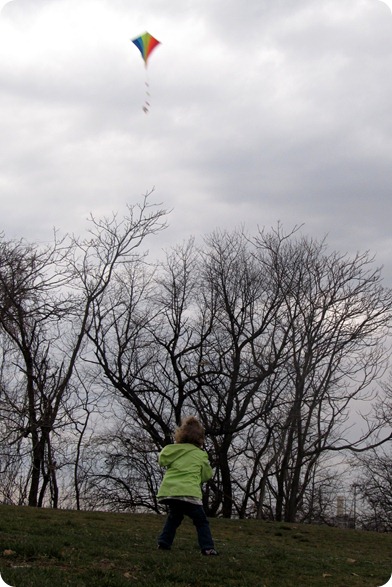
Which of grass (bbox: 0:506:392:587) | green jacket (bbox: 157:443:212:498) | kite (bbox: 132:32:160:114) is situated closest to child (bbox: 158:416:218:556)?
green jacket (bbox: 157:443:212:498)

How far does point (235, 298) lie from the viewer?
25.1m

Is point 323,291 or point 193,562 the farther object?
point 323,291

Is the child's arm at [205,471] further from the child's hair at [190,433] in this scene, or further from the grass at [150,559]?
the grass at [150,559]

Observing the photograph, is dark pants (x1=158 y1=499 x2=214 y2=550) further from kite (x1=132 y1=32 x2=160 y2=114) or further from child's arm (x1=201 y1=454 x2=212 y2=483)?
kite (x1=132 y1=32 x2=160 y2=114)

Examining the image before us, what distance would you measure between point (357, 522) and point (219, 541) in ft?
75.9

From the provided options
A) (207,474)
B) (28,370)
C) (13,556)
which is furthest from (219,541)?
(28,370)

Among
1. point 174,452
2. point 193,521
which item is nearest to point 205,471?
point 174,452

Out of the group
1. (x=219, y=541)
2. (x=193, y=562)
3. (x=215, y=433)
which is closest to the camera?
(x=193, y=562)

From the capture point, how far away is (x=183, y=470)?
306 inches

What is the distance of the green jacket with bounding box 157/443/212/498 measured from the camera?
7723mm

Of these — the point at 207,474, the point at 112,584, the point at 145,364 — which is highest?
the point at 145,364

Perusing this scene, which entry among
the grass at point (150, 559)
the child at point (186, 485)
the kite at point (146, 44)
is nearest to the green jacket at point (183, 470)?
the child at point (186, 485)

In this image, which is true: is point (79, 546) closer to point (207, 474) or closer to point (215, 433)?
point (207, 474)

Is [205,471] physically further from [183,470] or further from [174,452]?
[174,452]
